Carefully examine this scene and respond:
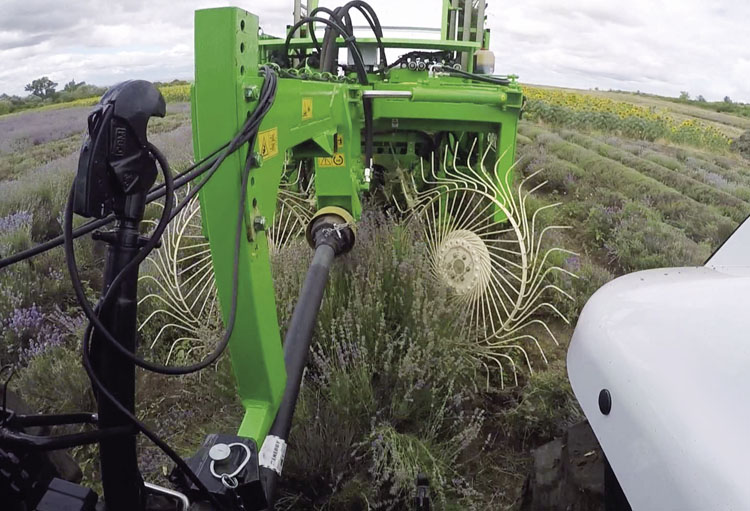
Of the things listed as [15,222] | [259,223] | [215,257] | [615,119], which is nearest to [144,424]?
[215,257]

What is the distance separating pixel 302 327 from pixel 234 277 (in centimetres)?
69

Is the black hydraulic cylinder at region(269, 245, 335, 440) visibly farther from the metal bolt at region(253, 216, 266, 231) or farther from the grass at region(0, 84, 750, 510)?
the metal bolt at region(253, 216, 266, 231)

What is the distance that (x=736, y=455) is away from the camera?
2.54 ft

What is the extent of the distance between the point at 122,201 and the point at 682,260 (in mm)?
5076

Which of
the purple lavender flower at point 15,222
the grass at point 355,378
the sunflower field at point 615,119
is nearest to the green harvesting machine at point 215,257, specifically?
the grass at point 355,378

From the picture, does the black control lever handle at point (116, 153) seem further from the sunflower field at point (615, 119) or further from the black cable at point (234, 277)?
the sunflower field at point (615, 119)

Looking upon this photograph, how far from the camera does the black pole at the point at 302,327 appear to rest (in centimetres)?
150

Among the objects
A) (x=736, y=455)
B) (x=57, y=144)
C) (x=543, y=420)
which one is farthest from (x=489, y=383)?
(x=57, y=144)

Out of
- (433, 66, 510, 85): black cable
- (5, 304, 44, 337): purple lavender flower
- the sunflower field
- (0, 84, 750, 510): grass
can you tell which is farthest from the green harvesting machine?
the sunflower field

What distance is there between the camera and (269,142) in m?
1.60

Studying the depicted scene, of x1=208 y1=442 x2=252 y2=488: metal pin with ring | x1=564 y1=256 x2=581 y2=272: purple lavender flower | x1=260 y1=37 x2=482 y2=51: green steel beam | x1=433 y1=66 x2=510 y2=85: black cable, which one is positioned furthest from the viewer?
x1=564 y1=256 x2=581 y2=272: purple lavender flower

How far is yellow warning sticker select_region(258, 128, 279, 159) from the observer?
5.00 feet

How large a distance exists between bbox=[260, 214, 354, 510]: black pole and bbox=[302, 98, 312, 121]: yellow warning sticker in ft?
2.01

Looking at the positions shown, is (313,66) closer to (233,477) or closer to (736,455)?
(233,477)
